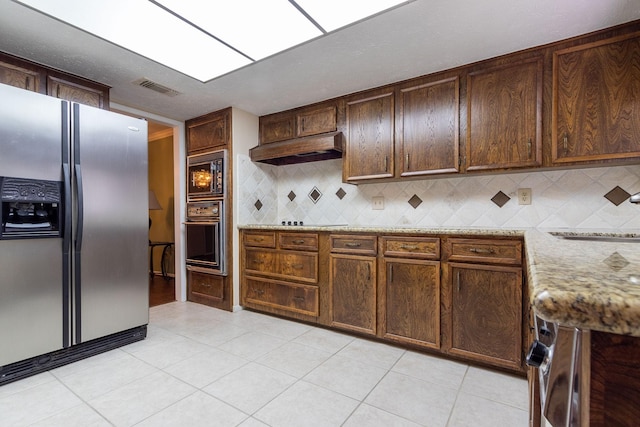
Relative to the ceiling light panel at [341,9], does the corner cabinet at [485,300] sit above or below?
below

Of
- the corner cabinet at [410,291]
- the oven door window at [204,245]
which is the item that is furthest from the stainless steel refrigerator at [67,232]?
the corner cabinet at [410,291]

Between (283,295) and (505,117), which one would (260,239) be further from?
(505,117)

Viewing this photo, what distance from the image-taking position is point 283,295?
9.63 ft

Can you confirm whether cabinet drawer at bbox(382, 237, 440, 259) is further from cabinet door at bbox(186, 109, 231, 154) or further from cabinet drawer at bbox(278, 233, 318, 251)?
cabinet door at bbox(186, 109, 231, 154)

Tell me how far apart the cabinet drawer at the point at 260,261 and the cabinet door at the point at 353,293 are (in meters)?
0.66

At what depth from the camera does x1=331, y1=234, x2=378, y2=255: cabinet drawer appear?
2431 millimetres

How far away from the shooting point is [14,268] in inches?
72.7

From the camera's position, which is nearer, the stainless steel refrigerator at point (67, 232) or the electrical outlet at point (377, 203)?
the stainless steel refrigerator at point (67, 232)

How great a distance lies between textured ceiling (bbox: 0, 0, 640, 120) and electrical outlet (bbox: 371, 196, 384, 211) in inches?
39.2

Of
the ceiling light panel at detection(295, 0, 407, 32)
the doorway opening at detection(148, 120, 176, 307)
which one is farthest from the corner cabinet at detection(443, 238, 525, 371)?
the doorway opening at detection(148, 120, 176, 307)

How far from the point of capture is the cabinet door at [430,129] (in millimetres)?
2371

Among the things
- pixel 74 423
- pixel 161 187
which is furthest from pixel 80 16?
pixel 161 187

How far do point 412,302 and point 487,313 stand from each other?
18.6 inches

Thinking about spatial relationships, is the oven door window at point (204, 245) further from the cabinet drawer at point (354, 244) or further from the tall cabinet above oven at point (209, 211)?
the cabinet drawer at point (354, 244)
